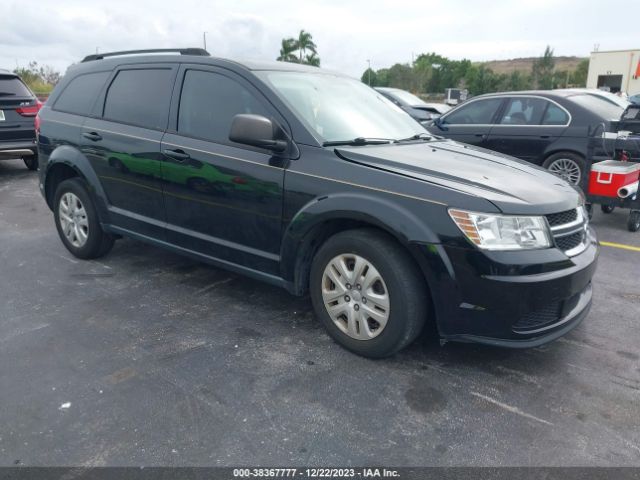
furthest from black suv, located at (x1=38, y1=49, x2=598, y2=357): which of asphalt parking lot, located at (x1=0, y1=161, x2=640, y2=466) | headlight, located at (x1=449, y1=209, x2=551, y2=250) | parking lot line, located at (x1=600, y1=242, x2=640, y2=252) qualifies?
parking lot line, located at (x1=600, y1=242, x2=640, y2=252)

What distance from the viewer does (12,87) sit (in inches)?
347

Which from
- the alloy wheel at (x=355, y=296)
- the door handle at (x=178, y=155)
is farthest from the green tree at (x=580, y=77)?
the alloy wheel at (x=355, y=296)

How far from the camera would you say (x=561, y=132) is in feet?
24.2

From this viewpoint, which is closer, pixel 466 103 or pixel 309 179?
pixel 309 179

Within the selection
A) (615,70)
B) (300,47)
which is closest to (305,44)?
(300,47)

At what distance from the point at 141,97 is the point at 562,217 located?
3.22 metres

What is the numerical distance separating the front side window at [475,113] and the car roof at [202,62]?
453 cm

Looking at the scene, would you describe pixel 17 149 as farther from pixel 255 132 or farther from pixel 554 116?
pixel 554 116

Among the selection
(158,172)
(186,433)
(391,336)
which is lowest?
(186,433)

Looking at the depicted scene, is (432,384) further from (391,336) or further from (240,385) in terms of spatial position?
(240,385)

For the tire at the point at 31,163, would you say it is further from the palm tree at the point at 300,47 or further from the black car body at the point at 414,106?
the palm tree at the point at 300,47

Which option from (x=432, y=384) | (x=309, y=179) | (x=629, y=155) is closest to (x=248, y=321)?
(x=309, y=179)

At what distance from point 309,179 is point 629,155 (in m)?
4.76

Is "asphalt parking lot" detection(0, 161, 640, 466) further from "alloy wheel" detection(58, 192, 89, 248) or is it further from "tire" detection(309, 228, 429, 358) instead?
"alloy wheel" detection(58, 192, 89, 248)
